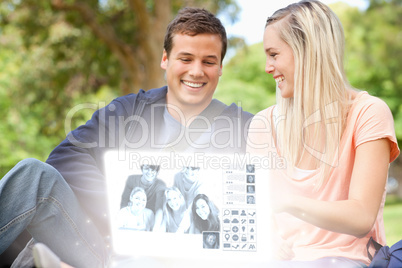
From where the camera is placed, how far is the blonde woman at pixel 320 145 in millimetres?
1459

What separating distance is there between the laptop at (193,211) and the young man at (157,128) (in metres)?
0.26

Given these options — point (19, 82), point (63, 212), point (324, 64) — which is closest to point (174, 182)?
point (63, 212)

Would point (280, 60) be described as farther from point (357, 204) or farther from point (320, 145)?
point (357, 204)

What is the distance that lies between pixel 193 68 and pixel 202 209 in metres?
0.92

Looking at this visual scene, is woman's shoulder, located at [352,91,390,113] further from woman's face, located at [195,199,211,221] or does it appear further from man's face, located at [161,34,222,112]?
man's face, located at [161,34,222,112]

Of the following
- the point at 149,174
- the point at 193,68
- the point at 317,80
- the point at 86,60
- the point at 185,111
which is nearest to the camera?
the point at 149,174

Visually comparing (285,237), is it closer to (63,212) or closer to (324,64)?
(324,64)

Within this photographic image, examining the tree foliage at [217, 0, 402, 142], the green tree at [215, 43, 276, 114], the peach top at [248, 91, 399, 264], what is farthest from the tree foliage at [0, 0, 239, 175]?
the peach top at [248, 91, 399, 264]

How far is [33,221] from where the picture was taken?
1651 mm

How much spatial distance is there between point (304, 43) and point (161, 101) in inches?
34.7

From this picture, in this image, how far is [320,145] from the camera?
1.70m

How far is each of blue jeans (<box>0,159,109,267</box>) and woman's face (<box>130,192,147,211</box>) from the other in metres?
0.30

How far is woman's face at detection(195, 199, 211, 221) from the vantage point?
1500 millimetres

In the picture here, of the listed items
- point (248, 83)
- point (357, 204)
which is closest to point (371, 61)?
point (248, 83)
